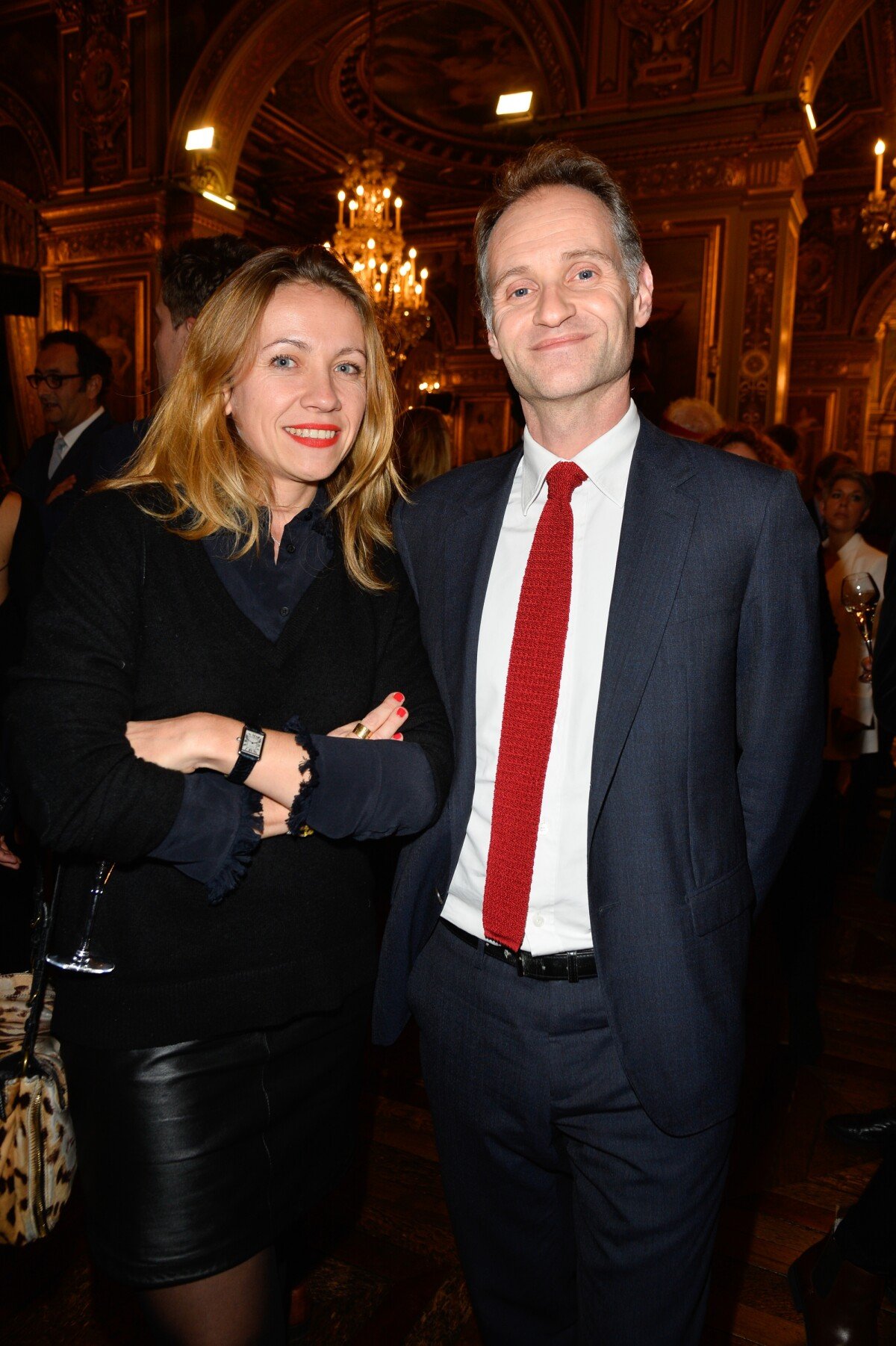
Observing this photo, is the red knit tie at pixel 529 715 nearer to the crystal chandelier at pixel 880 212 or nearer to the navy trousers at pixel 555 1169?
the navy trousers at pixel 555 1169

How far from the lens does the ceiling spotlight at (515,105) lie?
759 centimetres

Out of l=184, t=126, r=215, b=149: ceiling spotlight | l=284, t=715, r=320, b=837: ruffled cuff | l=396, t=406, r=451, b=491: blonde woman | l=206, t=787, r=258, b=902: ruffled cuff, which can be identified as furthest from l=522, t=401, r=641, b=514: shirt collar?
l=184, t=126, r=215, b=149: ceiling spotlight

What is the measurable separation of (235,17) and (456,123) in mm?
5085

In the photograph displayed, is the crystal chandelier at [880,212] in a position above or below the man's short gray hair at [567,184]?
above

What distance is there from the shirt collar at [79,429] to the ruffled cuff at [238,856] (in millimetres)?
3218

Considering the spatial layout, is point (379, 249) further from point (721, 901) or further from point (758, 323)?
point (721, 901)

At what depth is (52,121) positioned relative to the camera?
35.1 feet

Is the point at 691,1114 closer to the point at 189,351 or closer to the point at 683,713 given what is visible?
the point at 683,713

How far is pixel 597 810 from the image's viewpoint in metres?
1.40

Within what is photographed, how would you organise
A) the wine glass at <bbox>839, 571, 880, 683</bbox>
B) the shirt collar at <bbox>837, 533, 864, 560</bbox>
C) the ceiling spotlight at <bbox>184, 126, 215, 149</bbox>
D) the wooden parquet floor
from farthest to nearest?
the ceiling spotlight at <bbox>184, 126, 215, 149</bbox> < the shirt collar at <bbox>837, 533, 864, 560</bbox> < the wine glass at <bbox>839, 571, 880, 683</bbox> < the wooden parquet floor

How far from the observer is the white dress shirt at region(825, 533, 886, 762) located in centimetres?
450

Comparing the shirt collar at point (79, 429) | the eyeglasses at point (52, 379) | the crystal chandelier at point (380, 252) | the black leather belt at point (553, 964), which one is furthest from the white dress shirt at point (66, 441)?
the crystal chandelier at point (380, 252)

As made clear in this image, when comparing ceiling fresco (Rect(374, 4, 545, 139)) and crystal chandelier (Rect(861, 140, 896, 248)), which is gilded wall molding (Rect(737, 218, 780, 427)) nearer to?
crystal chandelier (Rect(861, 140, 896, 248))

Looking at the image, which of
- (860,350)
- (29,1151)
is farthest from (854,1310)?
(860,350)
